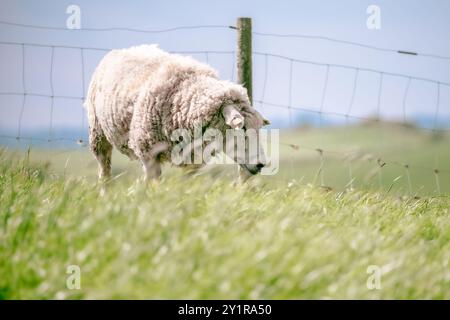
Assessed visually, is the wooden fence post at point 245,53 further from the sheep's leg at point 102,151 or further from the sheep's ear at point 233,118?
the sheep's leg at point 102,151

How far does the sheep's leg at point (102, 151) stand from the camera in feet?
22.2

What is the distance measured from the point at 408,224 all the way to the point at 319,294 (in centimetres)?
177

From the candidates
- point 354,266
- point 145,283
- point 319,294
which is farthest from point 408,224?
point 145,283

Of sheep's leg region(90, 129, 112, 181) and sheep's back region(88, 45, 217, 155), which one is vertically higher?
sheep's back region(88, 45, 217, 155)

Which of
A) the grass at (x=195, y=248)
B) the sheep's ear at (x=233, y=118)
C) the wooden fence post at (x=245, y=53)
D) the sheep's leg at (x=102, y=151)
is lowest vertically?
the sheep's leg at (x=102, y=151)

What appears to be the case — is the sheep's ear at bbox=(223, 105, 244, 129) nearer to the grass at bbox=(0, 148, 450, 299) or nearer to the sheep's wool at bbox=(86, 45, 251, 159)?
the sheep's wool at bbox=(86, 45, 251, 159)

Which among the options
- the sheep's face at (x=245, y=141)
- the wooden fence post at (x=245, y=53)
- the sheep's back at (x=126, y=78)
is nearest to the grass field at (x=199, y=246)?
the sheep's face at (x=245, y=141)

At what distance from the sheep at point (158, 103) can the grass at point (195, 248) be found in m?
1.19

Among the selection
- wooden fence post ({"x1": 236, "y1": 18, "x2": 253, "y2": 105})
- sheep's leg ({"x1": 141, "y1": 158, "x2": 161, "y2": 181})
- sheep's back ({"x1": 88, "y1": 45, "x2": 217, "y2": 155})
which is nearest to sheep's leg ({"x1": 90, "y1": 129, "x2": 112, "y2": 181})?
sheep's back ({"x1": 88, "y1": 45, "x2": 217, "y2": 155})

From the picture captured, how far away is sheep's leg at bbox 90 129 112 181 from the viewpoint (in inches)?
266

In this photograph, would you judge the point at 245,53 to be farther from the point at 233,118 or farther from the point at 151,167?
the point at 151,167

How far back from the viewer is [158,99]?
218 inches

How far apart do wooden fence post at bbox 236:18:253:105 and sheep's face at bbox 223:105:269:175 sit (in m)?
1.12

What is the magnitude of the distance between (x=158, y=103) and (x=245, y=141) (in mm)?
856
